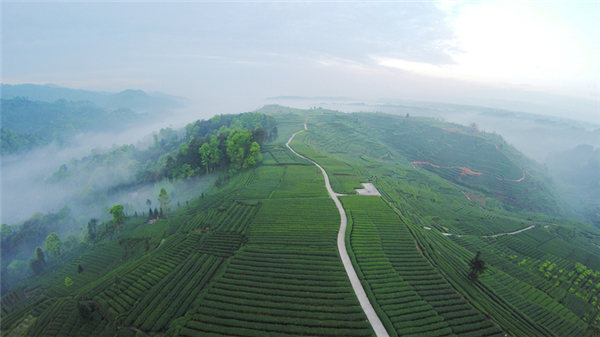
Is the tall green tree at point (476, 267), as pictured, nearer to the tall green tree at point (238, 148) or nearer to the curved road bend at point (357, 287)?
the curved road bend at point (357, 287)

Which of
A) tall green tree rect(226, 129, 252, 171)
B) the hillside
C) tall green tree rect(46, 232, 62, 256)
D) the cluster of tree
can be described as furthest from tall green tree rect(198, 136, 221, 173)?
tall green tree rect(46, 232, 62, 256)

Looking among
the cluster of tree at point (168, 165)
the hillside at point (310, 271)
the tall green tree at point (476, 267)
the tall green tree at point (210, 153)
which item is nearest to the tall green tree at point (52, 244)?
the hillside at point (310, 271)

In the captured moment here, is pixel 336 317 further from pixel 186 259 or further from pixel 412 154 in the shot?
pixel 412 154

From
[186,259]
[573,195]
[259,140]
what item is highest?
[259,140]

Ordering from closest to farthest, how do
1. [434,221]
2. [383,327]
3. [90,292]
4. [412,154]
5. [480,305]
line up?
1. [383,327]
2. [480,305]
3. [90,292]
4. [434,221]
5. [412,154]

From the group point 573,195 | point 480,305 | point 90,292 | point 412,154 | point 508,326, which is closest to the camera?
point 508,326

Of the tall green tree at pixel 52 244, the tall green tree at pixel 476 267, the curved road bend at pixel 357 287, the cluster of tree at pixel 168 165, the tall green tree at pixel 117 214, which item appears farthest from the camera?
the cluster of tree at pixel 168 165

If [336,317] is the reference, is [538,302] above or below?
below

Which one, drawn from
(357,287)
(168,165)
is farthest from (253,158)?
(357,287)

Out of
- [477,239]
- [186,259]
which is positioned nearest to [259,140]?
[186,259]
